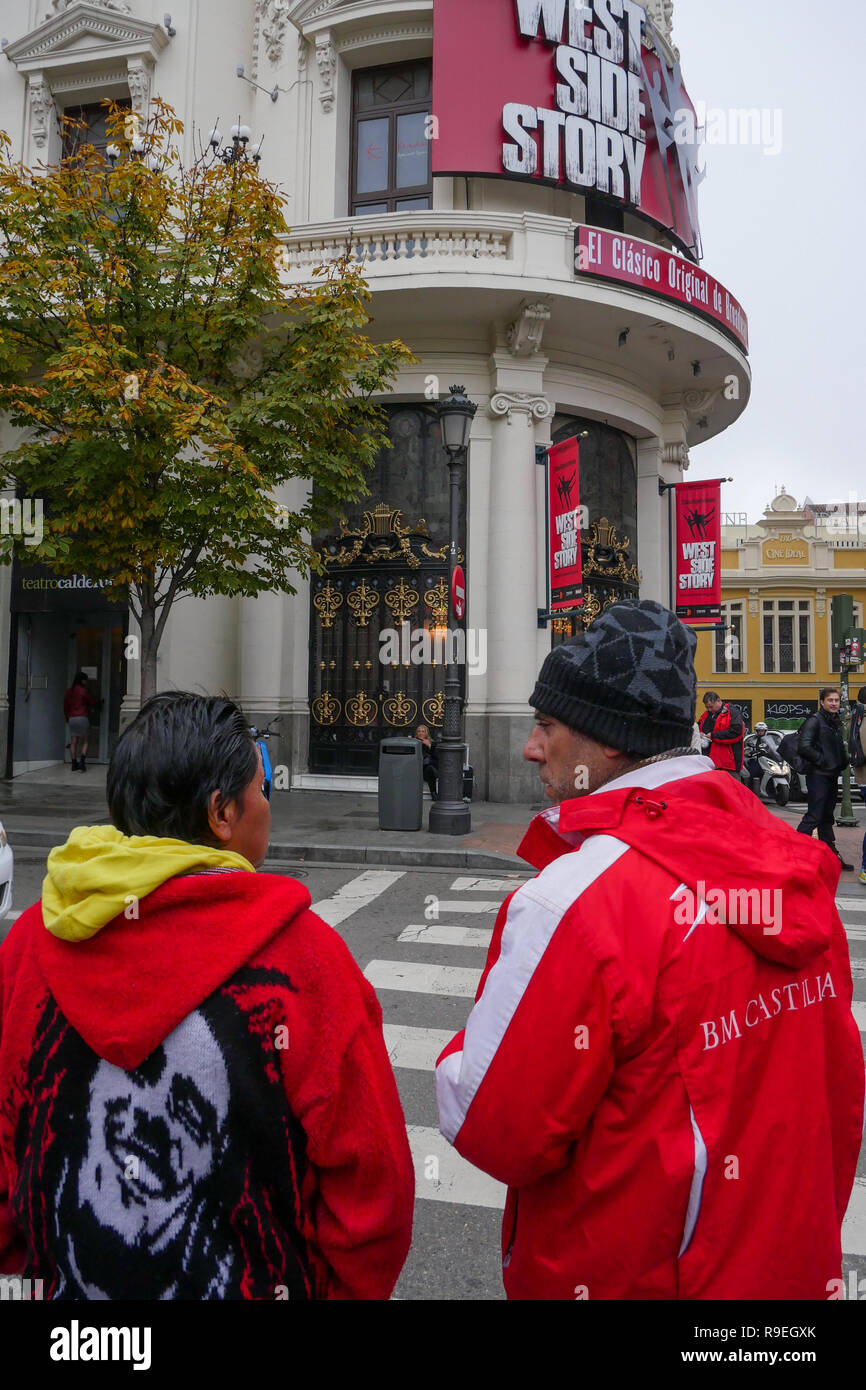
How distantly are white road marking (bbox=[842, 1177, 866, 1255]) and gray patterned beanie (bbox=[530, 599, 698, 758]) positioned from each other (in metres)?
2.16

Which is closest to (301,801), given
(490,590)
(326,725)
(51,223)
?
(326,725)

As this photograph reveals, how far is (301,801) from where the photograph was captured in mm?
14422

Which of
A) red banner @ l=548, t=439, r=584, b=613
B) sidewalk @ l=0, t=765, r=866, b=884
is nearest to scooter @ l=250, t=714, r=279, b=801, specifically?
sidewalk @ l=0, t=765, r=866, b=884

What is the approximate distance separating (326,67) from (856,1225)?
19259 millimetres

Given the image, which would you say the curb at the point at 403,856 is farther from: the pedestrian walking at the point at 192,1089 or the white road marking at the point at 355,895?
the pedestrian walking at the point at 192,1089

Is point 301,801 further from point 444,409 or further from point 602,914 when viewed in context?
point 602,914

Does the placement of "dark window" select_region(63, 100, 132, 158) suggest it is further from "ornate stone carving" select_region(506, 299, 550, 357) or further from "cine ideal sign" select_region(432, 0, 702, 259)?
"ornate stone carving" select_region(506, 299, 550, 357)

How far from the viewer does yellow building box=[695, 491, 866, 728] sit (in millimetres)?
47500

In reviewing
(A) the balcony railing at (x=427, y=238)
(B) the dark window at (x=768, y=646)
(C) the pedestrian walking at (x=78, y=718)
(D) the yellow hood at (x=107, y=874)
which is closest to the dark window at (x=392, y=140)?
(A) the balcony railing at (x=427, y=238)

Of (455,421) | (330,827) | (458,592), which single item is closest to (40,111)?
(455,421)

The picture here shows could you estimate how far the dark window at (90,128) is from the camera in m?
17.2

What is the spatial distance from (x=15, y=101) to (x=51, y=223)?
9714mm

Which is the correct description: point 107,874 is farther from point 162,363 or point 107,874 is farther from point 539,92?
point 539,92

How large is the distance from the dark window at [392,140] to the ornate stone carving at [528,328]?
11.1 feet
